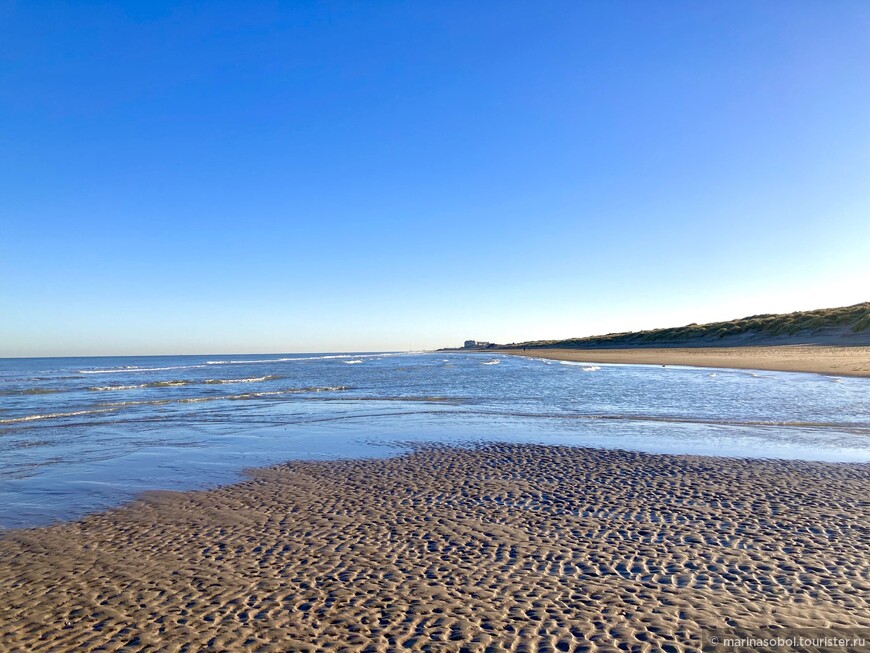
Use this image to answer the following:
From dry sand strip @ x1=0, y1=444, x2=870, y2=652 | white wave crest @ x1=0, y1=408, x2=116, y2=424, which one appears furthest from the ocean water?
dry sand strip @ x1=0, y1=444, x2=870, y2=652

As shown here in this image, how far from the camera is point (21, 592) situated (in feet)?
21.3

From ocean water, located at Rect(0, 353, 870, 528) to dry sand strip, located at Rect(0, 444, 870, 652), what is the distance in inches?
103

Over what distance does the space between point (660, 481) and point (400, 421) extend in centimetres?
1120

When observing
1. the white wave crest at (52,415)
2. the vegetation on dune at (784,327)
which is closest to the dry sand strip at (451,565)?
the white wave crest at (52,415)

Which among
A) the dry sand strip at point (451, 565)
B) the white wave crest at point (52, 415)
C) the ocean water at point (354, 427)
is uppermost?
the white wave crest at point (52, 415)

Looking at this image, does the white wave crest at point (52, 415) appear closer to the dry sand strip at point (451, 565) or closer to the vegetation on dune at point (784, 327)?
the dry sand strip at point (451, 565)

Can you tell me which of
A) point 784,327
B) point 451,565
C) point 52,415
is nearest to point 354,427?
point 451,565

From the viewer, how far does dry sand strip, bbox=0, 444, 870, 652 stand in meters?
5.41

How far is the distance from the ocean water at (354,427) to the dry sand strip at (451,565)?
263 cm

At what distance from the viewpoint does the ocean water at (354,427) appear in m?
12.5

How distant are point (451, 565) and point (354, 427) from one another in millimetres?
12723

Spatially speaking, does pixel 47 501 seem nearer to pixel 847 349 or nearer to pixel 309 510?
pixel 309 510

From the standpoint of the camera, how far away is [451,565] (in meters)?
6.98

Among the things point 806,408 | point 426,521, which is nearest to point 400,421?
point 426,521
